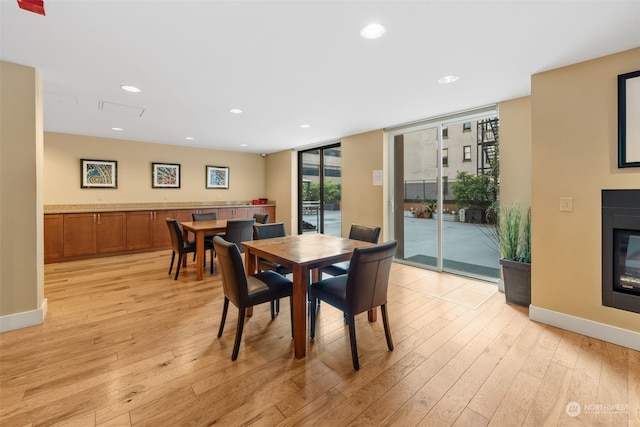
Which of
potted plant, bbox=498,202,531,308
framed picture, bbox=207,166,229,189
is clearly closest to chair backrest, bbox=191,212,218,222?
framed picture, bbox=207,166,229,189

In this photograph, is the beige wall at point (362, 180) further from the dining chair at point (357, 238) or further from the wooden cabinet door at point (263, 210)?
the wooden cabinet door at point (263, 210)

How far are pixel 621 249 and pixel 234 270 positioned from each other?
3.15 metres

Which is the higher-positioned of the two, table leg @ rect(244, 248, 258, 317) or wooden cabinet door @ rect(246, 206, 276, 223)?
wooden cabinet door @ rect(246, 206, 276, 223)

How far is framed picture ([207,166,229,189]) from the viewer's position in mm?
7141

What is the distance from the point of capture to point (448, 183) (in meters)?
4.43

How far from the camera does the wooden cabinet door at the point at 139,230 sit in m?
5.61

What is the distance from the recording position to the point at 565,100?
8.40 ft

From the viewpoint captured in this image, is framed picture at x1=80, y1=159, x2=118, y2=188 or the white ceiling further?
framed picture at x1=80, y1=159, x2=118, y2=188

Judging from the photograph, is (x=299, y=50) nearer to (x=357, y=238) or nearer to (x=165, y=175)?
(x=357, y=238)

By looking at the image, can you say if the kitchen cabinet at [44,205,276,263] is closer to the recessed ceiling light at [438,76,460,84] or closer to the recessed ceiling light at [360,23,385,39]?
the recessed ceiling light at [360,23,385,39]

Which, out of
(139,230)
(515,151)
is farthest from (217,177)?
(515,151)

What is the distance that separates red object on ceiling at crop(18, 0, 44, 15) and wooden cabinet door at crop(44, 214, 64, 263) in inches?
166

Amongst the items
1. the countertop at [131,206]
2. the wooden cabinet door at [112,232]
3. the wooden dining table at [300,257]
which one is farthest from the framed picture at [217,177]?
the wooden dining table at [300,257]

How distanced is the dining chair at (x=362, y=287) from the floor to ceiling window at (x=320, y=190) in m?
3.82
